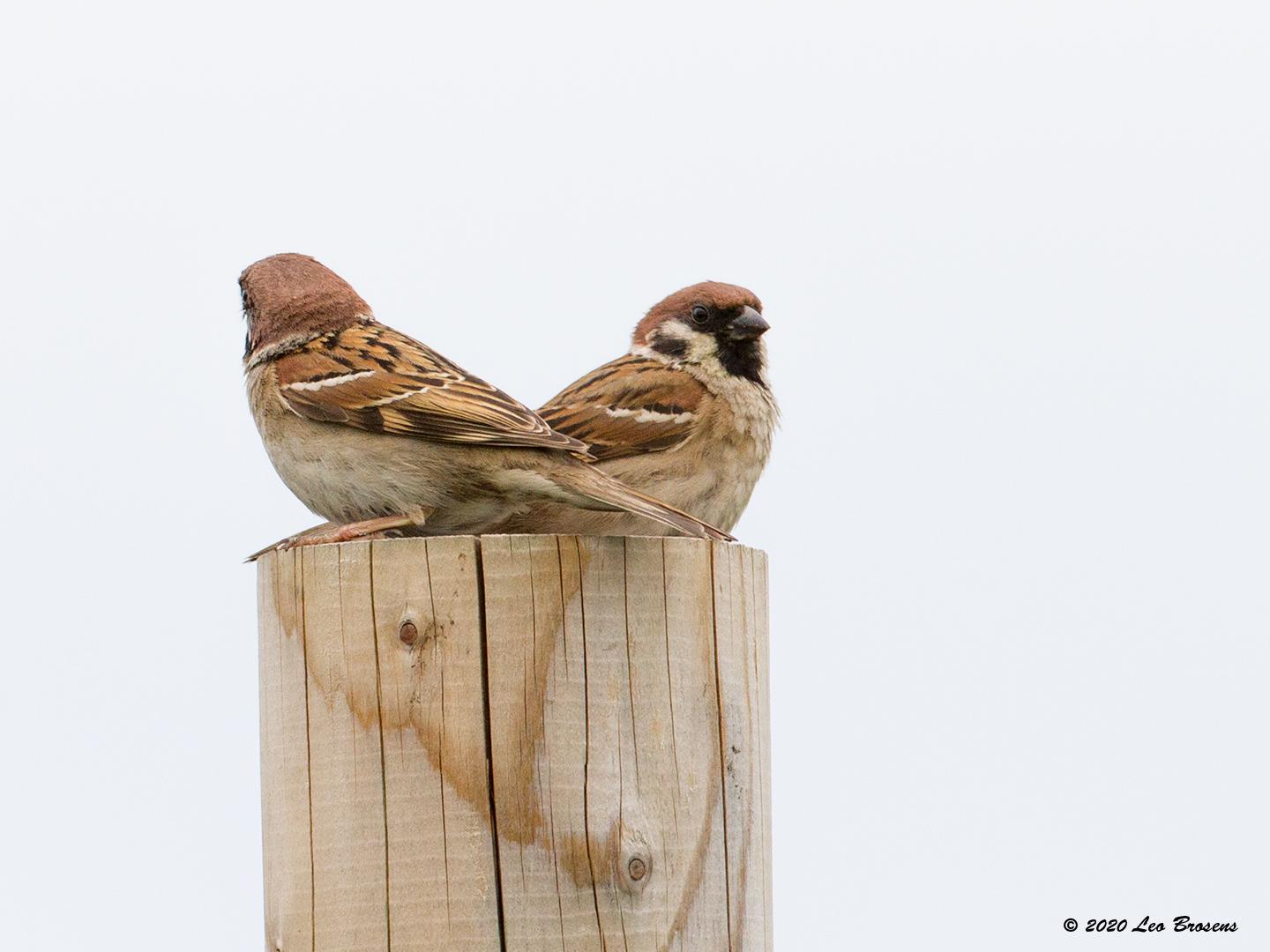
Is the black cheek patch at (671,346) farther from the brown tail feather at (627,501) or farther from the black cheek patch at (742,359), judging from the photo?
the brown tail feather at (627,501)

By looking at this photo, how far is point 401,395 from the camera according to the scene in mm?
5828

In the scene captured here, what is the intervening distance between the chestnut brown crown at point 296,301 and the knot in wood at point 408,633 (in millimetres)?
3257

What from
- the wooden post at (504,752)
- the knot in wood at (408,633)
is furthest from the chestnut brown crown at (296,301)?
the knot in wood at (408,633)

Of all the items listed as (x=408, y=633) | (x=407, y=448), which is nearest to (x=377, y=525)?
(x=407, y=448)

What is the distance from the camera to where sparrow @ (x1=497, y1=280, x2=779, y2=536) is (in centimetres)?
685

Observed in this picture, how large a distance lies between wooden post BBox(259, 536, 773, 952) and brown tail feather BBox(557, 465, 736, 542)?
1069 millimetres

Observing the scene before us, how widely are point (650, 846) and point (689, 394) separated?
3.74 metres

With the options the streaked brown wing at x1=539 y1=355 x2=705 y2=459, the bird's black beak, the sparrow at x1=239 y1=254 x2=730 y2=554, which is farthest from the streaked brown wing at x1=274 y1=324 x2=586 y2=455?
the bird's black beak

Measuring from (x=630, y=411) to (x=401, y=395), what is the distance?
1443mm

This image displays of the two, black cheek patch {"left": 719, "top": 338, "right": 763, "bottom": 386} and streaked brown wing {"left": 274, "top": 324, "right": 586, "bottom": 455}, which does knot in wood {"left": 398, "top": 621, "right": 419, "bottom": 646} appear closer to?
streaked brown wing {"left": 274, "top": 324, "right": 586, "bottom": 455}

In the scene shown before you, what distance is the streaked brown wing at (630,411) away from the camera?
272 inches

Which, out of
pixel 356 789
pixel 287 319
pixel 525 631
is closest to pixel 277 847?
pixel 356 789

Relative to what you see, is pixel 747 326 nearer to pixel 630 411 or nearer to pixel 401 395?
pixel 630 411

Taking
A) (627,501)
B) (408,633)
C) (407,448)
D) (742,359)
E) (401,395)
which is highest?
(742,359)
